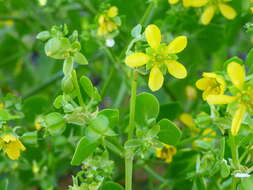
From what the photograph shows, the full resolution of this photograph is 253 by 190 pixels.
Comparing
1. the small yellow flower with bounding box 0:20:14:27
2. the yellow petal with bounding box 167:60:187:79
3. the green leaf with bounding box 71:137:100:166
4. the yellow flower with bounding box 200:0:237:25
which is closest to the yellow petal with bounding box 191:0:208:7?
the yellow flower with bounding box 200:0:237:25

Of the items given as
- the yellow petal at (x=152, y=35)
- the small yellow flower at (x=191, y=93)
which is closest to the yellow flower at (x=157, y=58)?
the yellow petal at (x=152, y=35)

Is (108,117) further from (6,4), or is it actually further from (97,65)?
(97,65)

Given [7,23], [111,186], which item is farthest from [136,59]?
[7,23]

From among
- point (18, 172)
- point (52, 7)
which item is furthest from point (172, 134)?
point (52, 7)

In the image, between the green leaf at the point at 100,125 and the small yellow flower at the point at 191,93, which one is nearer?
the green leaf at the point at 100,125

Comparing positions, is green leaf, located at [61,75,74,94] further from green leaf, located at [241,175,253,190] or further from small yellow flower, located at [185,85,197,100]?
small yellow flower, located at [185,85,197,100]

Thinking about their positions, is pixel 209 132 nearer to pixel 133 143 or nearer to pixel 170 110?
pixel 170 110

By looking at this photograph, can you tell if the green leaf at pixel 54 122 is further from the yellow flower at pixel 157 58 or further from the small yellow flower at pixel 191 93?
the small yellow flower at pixel 191 93
